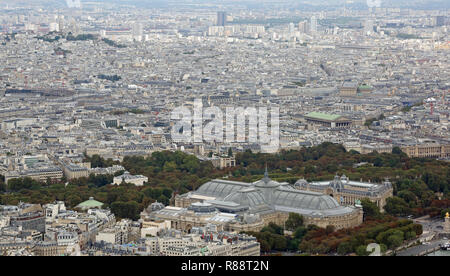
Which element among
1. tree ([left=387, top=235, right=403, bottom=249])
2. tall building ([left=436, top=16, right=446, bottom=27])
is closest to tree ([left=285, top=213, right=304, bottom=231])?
tree ([left=387, top=235, right=403, bottom=249])

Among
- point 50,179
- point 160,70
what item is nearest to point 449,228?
point 50,179

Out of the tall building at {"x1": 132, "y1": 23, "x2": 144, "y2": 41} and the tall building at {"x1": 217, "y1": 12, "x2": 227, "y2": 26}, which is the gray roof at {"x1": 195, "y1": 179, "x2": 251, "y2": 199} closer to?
the tall building at {"x1": 132, "y1": 23, "x2": 144, "y2": 41}

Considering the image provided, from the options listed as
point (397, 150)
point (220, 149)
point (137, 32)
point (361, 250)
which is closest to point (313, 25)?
point (137, 32)

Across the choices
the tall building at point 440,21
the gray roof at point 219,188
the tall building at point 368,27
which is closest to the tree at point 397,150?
the gray roof at point 219,188

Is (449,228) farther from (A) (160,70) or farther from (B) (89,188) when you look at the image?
(A) (160,70)
